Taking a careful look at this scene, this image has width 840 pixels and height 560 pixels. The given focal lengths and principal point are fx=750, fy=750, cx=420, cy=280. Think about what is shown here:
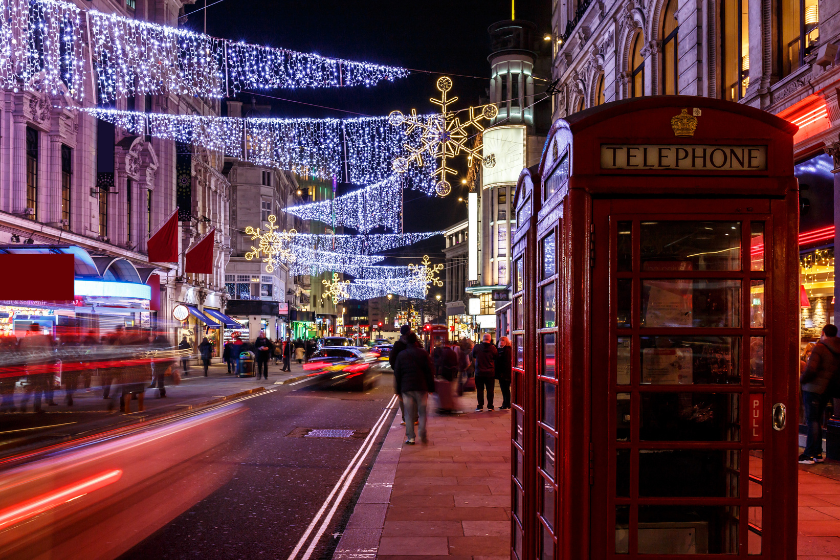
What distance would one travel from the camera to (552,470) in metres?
3.97

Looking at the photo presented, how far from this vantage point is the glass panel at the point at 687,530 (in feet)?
12.0

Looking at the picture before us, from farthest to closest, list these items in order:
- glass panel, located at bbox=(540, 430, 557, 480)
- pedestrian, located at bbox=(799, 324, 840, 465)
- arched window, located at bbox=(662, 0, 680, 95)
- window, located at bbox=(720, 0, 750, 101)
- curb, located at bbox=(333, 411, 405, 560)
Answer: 1. arched window, located at bbox=(662, 0, 680, 95)
2. window, located at bbox=(720, 0, 750, 101)
3. pedestrian, located at bbox=(799, 324, 840, 465)
4. curb, located at bbox=(333, 411, 405, 560)
5. glass panel, located at bbox=(540, 430, 557, 480)

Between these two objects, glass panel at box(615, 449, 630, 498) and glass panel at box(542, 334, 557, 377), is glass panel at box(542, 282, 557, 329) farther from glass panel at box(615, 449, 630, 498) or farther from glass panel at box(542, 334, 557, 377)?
glass panel at box(615, 449, 630, 498)

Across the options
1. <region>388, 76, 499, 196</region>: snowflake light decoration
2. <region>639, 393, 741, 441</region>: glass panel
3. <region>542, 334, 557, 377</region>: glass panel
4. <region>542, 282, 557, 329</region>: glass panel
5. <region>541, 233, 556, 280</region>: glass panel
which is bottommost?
<region>639, 393, 741, 441</region>: glass panel

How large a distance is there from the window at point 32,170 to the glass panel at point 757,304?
27361mm

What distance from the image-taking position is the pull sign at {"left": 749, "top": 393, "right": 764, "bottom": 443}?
3535 millimetres

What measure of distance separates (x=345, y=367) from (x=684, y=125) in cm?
2353

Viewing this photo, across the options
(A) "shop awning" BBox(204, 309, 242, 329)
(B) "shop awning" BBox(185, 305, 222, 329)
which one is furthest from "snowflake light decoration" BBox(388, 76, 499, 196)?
(A) "shop awning" BBox(204, 309, 242, 329)

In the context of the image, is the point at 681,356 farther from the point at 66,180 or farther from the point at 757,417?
the point at 66,180

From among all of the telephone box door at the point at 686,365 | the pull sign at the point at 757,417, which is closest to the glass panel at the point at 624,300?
the telephone box door at the point at 686,365

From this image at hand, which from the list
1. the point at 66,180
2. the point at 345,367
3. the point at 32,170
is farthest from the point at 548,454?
the point at 66,180

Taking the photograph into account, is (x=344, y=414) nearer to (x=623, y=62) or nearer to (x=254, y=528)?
(x=254, y=528)

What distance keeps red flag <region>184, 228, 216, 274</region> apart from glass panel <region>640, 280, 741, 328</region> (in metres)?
31.8

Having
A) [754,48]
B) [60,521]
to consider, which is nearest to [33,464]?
[60,521]
